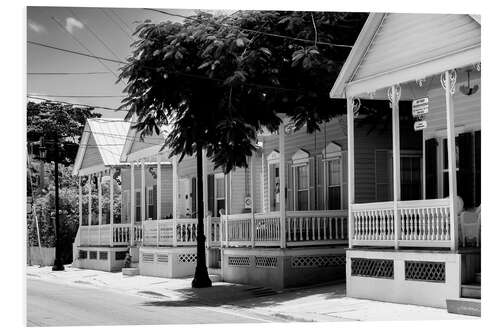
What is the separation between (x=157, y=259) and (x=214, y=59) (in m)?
10.3

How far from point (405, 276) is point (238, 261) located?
8.03m

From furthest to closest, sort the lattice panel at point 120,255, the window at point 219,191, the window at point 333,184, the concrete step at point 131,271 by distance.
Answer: the lattice panel at point 120,255 < the window at point 219,191 < the concrete step at point 131,271 < the window at point 333,184

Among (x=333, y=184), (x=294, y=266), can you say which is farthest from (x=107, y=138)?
(x=294, y=266)

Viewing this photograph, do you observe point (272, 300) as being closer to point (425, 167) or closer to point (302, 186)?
point (425, 167)

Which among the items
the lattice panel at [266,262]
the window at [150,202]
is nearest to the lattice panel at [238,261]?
the lattice panel at [266,262]

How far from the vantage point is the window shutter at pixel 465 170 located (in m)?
18.6

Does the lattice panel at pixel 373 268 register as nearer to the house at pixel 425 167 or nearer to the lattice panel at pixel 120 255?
the house at pixel 425 167

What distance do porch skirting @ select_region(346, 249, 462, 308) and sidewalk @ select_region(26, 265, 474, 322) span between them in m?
0.24

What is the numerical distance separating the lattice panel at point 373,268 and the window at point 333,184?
6198 mm

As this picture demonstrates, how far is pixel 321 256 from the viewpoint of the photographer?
2253cm

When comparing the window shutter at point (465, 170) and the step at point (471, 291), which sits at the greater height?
the window shutter at point (465, 170)

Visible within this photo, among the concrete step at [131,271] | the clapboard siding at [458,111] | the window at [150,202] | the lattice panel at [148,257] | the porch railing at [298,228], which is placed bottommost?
the concrete step at [131,271]

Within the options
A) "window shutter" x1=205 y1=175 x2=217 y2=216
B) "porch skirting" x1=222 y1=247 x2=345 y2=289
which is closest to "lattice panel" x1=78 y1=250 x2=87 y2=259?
"window shutter" x1=205 y1=175 x2=217 y2=216
